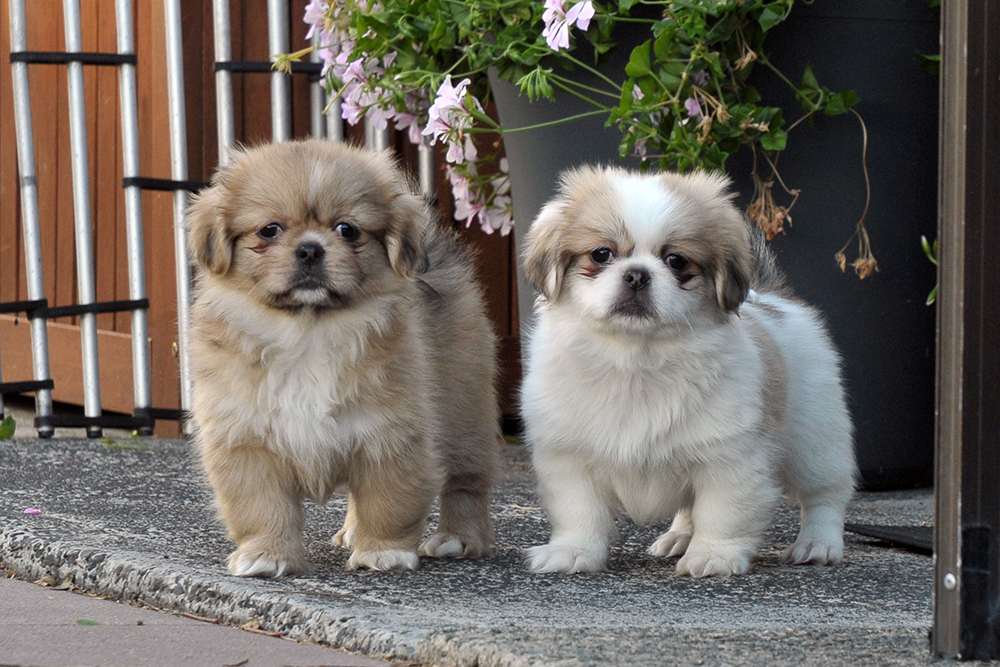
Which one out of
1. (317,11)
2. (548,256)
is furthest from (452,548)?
(317,11)

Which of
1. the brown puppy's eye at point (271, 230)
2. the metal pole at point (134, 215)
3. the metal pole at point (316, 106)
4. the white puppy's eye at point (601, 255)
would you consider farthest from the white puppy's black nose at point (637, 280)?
the metal pole at point (134, 215)

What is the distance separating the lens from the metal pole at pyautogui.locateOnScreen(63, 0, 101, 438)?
524 cm

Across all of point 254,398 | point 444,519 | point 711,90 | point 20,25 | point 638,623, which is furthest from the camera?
point 20,25

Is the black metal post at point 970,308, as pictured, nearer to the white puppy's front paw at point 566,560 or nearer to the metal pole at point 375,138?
the white puppy's front paw at point 566,560

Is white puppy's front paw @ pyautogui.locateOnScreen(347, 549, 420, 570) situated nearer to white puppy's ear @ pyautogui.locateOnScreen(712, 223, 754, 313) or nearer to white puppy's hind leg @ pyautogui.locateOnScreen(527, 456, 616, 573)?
white puppy's hind leg @ pyautogui.locateOnScreen(527, 456, 616, 573)

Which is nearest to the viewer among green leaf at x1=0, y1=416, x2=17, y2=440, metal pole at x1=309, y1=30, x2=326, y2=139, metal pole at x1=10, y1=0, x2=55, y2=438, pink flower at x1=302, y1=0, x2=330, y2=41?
pink flower at x1=302, y1=0, x2=330, y2=41

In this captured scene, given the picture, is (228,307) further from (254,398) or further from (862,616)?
(862,616)

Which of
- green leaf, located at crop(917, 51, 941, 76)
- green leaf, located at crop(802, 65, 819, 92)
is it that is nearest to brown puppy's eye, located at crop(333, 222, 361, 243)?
green leaf, located at crop(802, 65, 819, 92)

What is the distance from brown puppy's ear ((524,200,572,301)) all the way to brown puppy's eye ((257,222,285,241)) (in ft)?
1.84

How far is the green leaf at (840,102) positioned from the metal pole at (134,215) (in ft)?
8.53

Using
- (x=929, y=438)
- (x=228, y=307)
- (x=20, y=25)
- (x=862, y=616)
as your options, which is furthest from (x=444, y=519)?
(x=20, y=25)

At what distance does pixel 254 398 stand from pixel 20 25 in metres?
3.08

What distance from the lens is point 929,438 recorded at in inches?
170

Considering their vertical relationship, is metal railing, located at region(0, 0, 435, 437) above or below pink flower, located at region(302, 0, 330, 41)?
below
